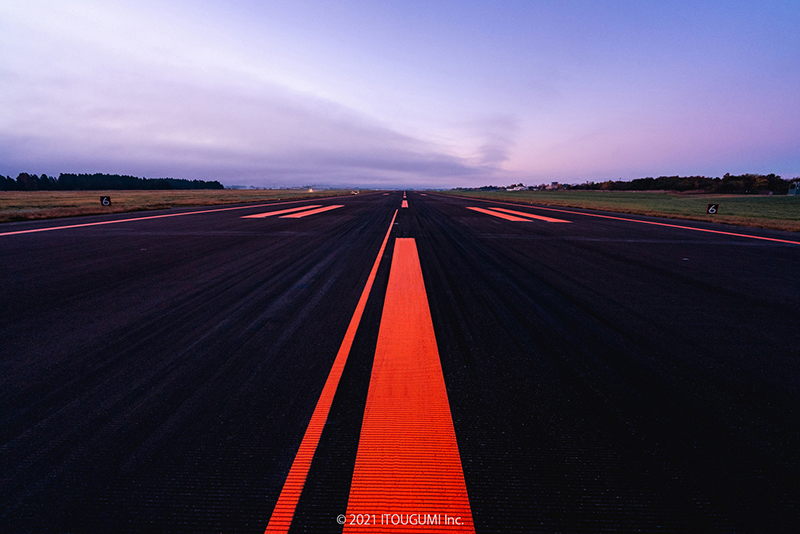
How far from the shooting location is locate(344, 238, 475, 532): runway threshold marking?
1.55 meters

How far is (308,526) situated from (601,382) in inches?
96.6

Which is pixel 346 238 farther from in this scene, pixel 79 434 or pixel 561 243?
pixel 79 434

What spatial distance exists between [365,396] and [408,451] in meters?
0.59

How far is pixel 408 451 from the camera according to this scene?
74.7 inches

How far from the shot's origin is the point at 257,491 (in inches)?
64.4

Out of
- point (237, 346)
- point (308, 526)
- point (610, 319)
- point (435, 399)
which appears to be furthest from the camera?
point (610, 319)

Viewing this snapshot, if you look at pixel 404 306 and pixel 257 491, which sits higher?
pixel 404 306

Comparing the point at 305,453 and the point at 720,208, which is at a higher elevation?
the point at 720,208

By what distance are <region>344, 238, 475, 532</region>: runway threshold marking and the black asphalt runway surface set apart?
3.1 inches

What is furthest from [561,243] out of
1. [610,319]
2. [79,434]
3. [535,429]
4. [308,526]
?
[79,434]

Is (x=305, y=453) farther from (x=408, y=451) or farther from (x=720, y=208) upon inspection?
(x=720, y=208)

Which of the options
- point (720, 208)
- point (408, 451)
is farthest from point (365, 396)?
point (720, 208)

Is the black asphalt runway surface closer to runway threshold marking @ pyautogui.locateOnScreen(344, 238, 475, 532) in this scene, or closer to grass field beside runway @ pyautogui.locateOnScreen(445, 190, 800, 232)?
runway threshold marking @ pyautogui.locateOnScreen(344, 238, 475, 532)

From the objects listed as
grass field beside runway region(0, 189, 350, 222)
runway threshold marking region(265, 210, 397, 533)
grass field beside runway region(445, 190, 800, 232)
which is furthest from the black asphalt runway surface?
grass field beside runway region(445, 190, 800, 232)
